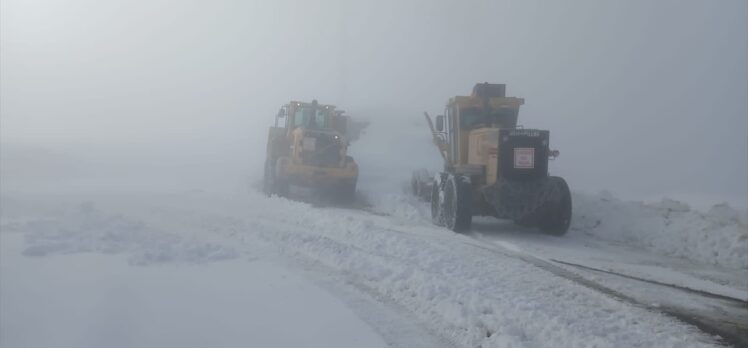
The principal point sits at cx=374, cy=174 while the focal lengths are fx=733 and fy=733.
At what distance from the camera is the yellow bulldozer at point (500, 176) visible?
541 inches

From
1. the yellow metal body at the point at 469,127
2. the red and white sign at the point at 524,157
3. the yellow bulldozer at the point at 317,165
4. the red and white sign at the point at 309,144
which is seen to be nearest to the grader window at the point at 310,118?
the yellow bulldozer at the point at 317,165

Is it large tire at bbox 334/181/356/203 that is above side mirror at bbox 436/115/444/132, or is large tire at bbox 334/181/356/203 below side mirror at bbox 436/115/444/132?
below

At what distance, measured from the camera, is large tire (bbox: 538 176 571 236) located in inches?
547

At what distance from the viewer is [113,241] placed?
35.2 ft

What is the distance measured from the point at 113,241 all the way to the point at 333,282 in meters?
3.83

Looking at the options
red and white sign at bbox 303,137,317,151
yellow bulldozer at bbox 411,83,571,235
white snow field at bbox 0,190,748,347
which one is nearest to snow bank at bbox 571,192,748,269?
white snow field at bbox 0,190,748,347

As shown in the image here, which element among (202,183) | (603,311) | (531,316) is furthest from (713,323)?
(202,183)

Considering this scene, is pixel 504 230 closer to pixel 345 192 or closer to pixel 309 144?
pixel 345 192

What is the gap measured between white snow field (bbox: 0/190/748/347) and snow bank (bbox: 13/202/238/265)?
0.03 metres

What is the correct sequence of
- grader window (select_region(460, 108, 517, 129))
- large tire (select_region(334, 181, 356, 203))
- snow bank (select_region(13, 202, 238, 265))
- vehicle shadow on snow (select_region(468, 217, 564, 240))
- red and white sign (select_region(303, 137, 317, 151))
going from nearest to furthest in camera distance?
1. snow bank (select_region(13, 202, 238, 265))
2. vehicle shadow on snow (select_region(468, 217, 564, 240))
3. grader window (select_region(460, 108, 517, 129))
4. red and white sign (select_region(303, 137, 317, 151))
5. large tire (select_region(334, 181, 356, 203))

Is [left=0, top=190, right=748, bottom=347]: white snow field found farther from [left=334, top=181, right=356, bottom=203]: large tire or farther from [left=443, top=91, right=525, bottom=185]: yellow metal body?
[left=334, top=181, right=356, bottom=203]: large tire

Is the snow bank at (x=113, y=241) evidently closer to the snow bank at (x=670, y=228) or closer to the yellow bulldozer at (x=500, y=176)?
the yellow bulldozer at (x=500, y=176)

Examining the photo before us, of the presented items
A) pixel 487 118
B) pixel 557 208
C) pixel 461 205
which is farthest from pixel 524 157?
pixel 487 118

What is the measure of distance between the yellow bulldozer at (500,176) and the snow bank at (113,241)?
5516 mm
